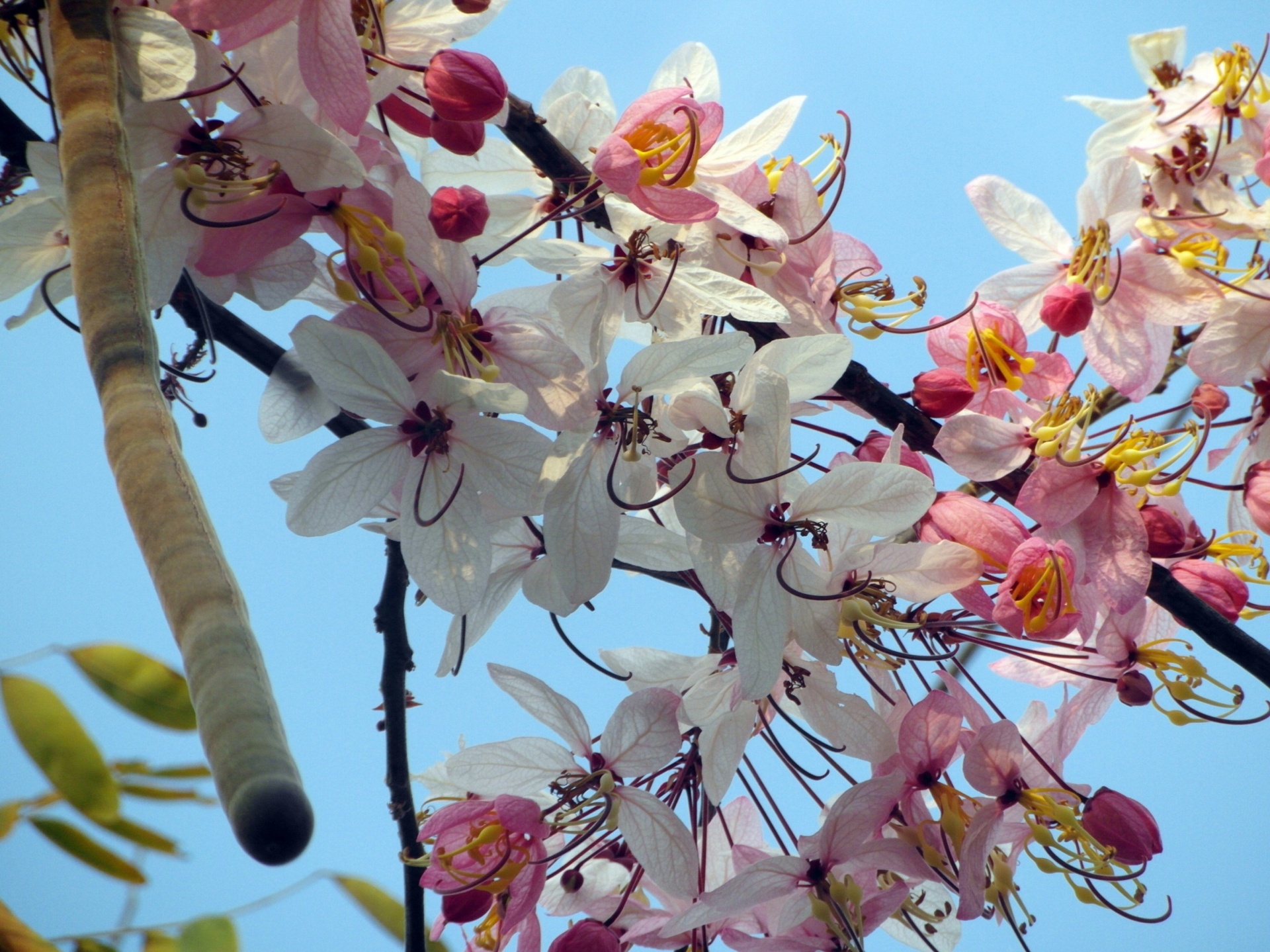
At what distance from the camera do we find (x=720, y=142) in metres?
0.51

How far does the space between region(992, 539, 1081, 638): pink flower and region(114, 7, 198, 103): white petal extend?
1.24 feet

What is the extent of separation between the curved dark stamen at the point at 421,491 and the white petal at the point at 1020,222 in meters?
0.42

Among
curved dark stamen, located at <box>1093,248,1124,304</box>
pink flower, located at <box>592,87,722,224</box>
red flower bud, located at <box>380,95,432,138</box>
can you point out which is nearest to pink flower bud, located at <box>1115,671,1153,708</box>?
curved dark stamen, located at <box>1093,248,1124,304</box>

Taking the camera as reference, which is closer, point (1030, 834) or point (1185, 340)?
point (1030, 834)

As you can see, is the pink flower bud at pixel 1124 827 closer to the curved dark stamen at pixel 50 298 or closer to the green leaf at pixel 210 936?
the green leaf at pixel 210 936

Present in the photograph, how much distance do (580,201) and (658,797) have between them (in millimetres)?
309

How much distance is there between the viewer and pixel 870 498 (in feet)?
1.41

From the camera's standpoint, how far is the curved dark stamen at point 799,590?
0.43 meters

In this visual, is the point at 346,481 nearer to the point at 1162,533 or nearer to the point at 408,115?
the point at 408,115

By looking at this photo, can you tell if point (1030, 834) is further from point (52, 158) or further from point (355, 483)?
point (52, 158)

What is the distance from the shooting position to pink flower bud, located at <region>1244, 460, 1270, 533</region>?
0.55m

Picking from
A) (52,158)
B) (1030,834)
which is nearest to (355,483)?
(52,158)

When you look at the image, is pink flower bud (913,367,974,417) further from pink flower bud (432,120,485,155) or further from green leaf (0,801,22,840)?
green leaf (0,801,22,840)

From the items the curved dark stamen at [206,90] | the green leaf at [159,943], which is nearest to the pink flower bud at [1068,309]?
the curved dark stamen at [206,90]
